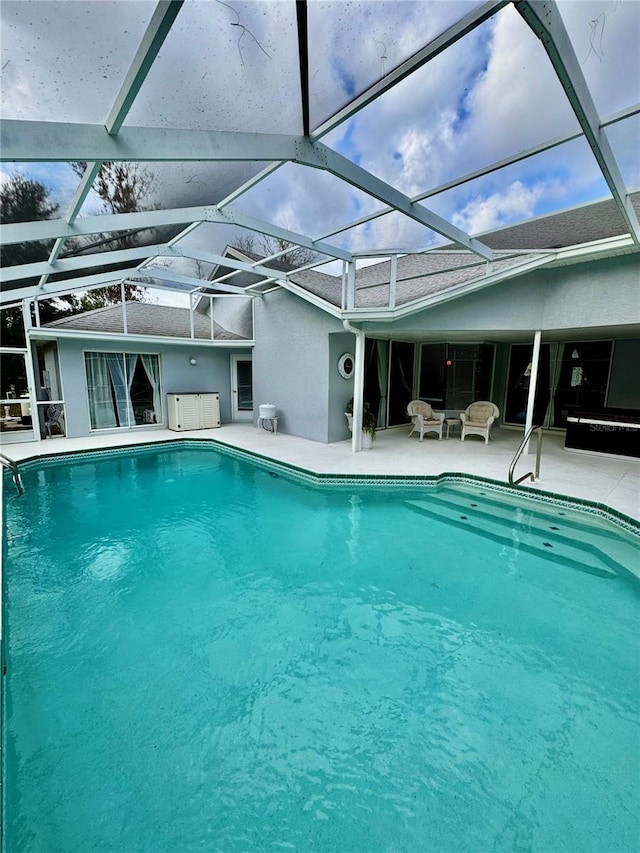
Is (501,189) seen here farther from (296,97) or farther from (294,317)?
(294,317)

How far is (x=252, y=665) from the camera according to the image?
2951 mm

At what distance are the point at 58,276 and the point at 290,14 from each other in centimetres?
688

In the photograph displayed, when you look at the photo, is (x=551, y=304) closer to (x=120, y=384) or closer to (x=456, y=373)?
(x=456, y=373)

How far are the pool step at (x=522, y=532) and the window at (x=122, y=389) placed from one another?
346 inches

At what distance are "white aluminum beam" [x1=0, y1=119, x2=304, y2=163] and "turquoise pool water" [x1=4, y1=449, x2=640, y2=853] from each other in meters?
3.63

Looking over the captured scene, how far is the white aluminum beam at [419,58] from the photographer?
198 cm

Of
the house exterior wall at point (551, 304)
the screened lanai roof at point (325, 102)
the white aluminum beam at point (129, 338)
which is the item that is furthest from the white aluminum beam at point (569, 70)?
the white aluminum beam at point (129, 338)

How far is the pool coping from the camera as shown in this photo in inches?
220

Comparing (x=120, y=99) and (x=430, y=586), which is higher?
(x=120, y=99)

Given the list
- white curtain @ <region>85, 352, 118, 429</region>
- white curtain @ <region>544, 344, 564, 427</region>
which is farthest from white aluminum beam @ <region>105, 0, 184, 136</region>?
white curtain @ <region>544, 344, 564, 427</region>

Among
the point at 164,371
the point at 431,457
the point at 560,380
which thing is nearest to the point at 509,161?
the point at 431,457

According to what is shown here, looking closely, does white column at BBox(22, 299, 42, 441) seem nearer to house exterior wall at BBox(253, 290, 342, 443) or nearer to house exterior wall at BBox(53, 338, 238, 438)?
house exterior wall at BBox(53, 338, 238, 438)

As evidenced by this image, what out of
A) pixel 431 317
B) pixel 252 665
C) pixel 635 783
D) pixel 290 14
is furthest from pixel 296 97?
pixel 431 317

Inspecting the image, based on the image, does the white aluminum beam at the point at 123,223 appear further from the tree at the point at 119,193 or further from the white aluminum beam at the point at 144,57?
the white aluminum beam at the point at 144,57
